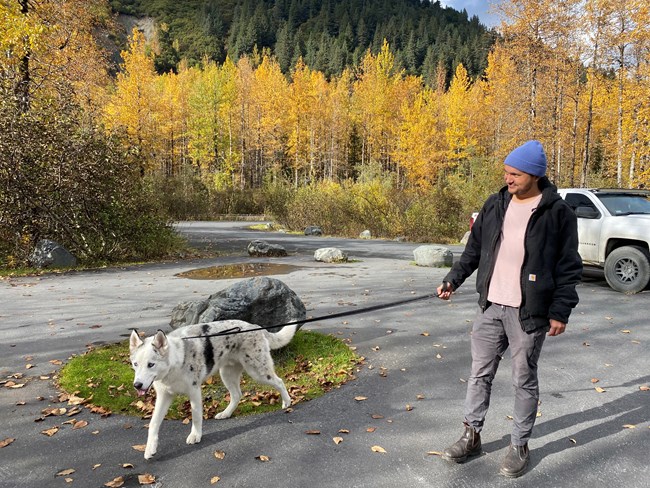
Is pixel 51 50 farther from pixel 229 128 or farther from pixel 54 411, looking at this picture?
pixel 229 128

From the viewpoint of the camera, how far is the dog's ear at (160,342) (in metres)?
3.10

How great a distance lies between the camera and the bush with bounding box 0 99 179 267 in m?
12.2

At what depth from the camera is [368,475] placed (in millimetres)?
3090

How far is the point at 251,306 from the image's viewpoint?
5672 mm

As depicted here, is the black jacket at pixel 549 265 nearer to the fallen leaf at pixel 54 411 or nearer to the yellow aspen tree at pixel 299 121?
the fallen leaf at pixel 54 411

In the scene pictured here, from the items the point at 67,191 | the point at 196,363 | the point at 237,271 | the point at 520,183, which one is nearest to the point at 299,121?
the point at 67,191

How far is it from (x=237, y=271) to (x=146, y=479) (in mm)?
9731

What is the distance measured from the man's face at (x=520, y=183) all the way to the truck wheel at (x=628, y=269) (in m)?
7.66

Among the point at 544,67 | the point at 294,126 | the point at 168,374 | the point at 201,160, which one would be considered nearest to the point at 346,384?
the point at 168,374

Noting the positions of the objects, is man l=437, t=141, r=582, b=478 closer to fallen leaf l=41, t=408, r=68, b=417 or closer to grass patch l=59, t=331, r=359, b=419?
grass patch l=59, t=331, r=359, b=419

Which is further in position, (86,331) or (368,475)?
(86,331)

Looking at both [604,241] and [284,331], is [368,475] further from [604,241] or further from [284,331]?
[604,241]

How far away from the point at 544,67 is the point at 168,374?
87.1 feet

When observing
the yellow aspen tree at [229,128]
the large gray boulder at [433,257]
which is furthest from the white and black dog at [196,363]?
the yellow aspen tree at [229,128]
